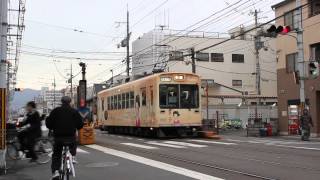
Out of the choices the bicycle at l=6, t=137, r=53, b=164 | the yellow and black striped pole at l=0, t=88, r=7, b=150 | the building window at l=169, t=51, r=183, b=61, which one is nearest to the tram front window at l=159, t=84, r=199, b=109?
the bicycle at l=6, t=137, r=53, b=164

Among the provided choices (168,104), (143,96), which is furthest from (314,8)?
(143,96)

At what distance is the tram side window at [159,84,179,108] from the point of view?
27844 millimetres

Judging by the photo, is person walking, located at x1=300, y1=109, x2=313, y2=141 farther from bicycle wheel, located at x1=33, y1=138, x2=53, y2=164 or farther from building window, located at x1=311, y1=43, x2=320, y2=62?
bicycle wheel, located at x1=33, y1=138, x2=53, y2=164

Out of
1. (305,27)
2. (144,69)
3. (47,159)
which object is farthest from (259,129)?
(144,69)

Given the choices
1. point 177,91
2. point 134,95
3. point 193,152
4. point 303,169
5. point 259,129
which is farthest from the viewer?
point 259,129

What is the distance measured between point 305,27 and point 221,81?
35.4 metres

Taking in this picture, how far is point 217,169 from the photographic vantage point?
1370 centimetres

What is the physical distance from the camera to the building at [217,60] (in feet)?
218

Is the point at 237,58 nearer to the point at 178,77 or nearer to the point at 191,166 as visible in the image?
the point at 178,77

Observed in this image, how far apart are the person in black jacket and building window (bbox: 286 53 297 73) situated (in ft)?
76.9

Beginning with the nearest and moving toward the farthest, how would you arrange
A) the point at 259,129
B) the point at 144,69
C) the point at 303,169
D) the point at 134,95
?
the point at 303,169 < the point at 134,95 < the point at 259,129 < the point at 144,69

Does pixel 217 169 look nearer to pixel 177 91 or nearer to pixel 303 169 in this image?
pixel 303 169

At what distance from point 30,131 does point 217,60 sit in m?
55.2

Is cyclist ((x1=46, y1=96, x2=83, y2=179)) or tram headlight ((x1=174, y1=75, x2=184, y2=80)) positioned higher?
tram headlight ((x1=174, y1=75, x2=184, y2=80))
